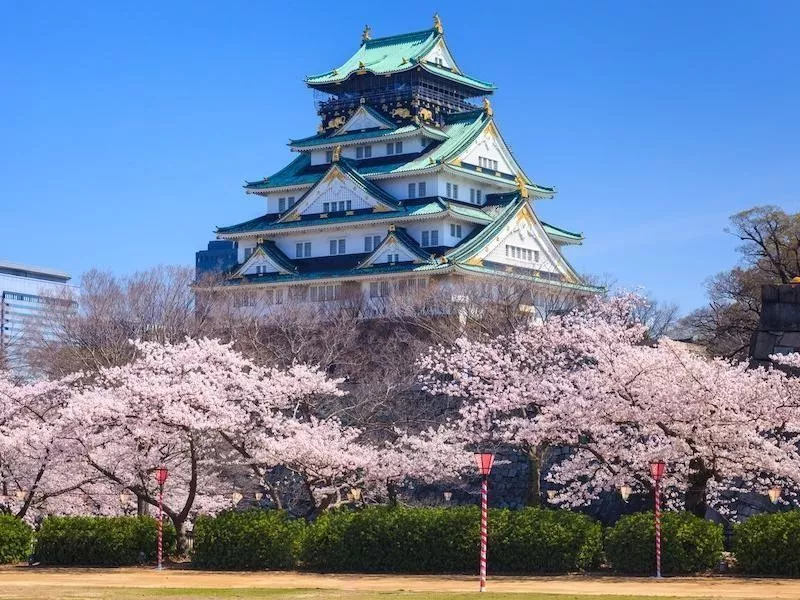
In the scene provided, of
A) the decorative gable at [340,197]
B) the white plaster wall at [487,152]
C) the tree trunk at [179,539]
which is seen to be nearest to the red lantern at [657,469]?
the tree trunk at [179,539]

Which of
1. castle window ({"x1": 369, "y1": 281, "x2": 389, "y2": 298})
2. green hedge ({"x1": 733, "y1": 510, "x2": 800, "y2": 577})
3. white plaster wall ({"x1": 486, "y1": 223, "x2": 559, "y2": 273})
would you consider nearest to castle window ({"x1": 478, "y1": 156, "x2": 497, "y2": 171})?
white plaster wall ({"x1": 486, "y1": 223, "x2": 559, "y2": 273})

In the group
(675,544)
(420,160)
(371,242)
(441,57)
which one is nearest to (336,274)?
(371,242)

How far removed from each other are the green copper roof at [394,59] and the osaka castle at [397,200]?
115 millimetres

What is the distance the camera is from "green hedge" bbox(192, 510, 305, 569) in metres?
37.1

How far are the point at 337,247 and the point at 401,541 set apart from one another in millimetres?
53530

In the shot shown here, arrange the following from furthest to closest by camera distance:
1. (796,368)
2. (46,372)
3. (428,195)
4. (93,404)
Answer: (428,195), (46,372), (93,404), (796,368)

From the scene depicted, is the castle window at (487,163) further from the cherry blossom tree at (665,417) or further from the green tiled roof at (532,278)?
the cherry blossom tree at (665,417)

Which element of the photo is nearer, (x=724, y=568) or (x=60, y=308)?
(x=724, y=568)

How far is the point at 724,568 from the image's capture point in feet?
111

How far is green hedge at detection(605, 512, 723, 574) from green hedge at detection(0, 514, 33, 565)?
17.2 m

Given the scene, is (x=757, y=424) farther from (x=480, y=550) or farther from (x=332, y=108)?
(x=332, y=108)

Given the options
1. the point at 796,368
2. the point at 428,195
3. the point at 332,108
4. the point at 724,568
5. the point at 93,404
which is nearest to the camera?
the point at 724,568

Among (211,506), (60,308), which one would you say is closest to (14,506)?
(211,506)

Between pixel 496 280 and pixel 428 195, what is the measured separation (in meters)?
8.75
